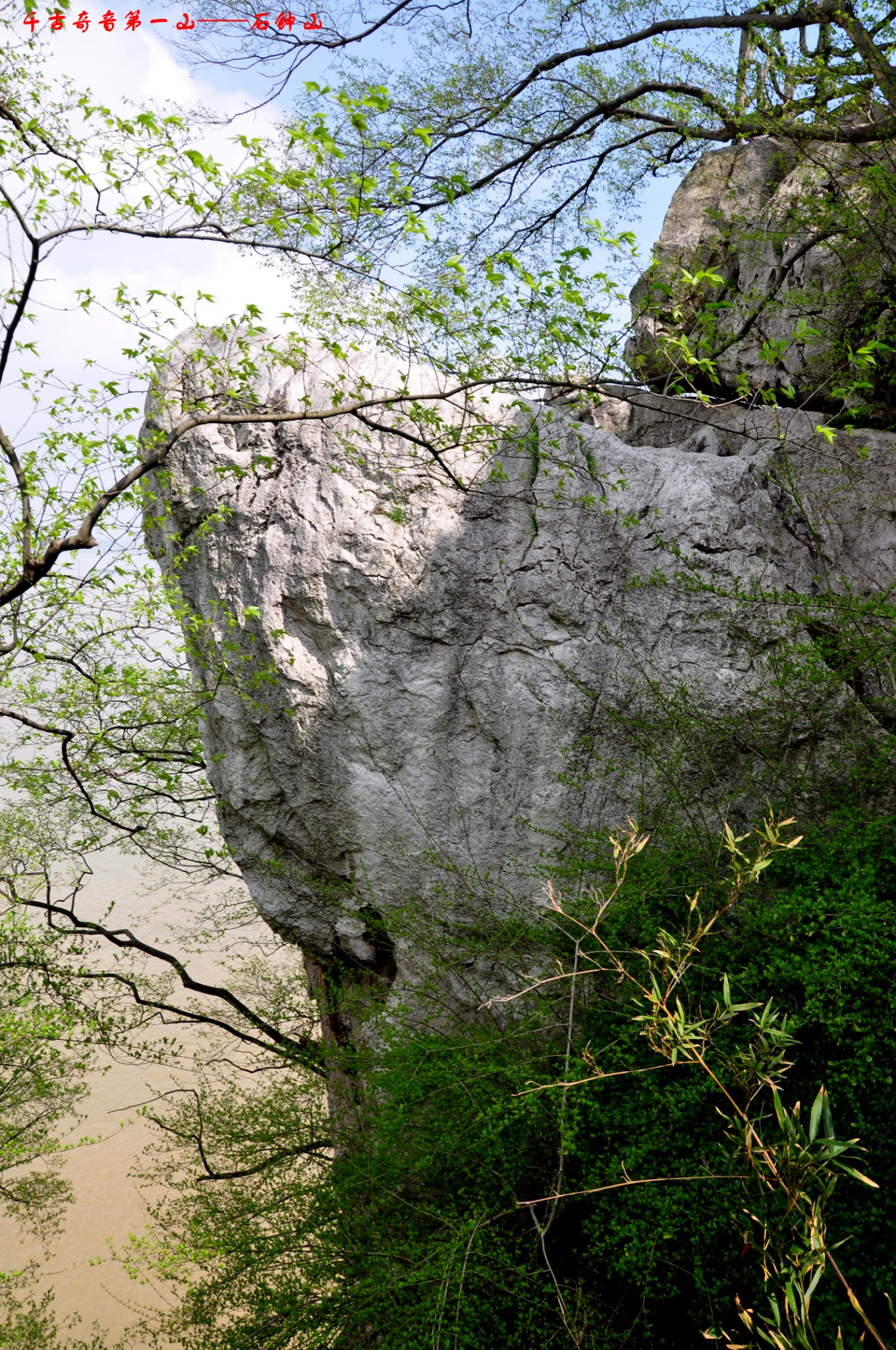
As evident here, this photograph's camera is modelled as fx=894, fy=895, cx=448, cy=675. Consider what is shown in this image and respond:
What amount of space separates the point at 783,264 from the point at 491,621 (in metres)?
2.70

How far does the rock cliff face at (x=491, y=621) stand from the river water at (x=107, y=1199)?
10.2ft

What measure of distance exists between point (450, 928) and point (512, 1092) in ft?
3.43

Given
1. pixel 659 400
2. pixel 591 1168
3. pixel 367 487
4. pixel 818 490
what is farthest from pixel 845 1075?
pixel 659 400

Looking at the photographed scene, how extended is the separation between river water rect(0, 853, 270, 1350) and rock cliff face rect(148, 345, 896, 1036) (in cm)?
310

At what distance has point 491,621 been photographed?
4.48m

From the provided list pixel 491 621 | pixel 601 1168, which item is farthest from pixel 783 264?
pixel 601 1168

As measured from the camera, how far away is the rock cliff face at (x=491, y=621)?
4.29m

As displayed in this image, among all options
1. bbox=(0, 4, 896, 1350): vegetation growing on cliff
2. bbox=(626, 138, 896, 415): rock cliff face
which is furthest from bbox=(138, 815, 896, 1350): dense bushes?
bbox=(626, 138, 896, 415): rock cliff face

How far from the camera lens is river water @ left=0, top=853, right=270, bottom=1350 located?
7.70m

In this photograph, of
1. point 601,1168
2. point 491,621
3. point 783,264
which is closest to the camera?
point 601,1168

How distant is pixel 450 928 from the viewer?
444cm

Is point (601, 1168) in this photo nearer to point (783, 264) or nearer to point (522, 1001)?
point (522, 1001)

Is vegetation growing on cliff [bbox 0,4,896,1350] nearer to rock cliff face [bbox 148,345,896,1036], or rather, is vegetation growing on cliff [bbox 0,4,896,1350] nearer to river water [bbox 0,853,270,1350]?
rock cliff face [bbox 148,345,896,1036]

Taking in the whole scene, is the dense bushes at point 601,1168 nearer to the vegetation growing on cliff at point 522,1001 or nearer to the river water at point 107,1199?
the vegetation growing on cliff at point 522,1001
